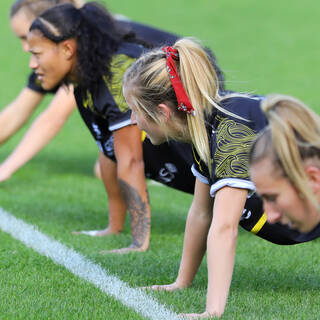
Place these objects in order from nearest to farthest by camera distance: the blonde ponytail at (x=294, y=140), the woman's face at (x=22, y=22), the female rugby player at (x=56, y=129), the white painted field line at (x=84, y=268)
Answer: the blonde ponytail at (x=294, y=140), the white painted field line at (x=84, y=268), the female rugby player at (x=56, y=129), the woman's face at (x=22, y=22)

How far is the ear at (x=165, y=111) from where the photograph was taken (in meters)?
3.46

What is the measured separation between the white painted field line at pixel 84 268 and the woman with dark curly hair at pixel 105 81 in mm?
525

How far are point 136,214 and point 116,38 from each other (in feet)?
4.07

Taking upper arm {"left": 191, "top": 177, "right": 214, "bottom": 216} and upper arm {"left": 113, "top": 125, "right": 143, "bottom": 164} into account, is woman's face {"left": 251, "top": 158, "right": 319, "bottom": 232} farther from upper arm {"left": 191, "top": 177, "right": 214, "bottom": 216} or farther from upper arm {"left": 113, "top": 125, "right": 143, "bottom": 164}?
upper arm {"left": 113, "top": 125, "right": 143, "bottom": 164}

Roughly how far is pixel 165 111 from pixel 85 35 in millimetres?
1597

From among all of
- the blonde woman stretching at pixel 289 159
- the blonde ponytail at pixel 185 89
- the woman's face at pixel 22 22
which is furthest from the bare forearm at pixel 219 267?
the woman's face at pixel 22 22

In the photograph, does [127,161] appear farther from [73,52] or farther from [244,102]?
[244,102]

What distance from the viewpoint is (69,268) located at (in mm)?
4184

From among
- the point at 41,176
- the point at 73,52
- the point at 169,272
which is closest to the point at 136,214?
the point at 169,272

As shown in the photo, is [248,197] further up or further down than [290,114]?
further down

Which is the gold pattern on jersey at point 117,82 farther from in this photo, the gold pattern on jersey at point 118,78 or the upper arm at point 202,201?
the upper arm at point 202,201

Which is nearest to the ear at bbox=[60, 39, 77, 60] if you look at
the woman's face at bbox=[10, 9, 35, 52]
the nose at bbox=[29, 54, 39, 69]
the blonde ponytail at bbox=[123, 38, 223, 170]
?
the nose at bbox=[29, 54, 39, 69]

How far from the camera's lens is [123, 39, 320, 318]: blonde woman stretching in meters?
3.24

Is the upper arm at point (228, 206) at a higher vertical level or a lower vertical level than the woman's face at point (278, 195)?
lower
